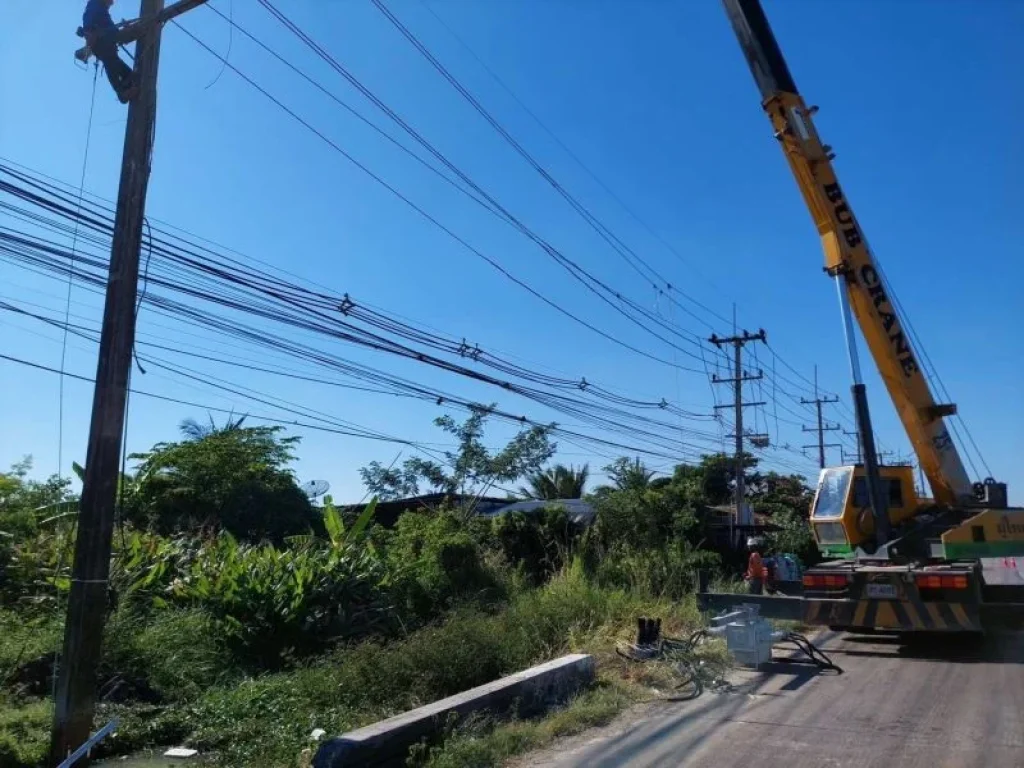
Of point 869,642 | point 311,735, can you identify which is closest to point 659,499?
point 869,642

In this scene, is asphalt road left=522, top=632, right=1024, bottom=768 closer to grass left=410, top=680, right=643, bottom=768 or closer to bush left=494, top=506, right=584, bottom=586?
grass left=410, top=680, right=643, bottom=768

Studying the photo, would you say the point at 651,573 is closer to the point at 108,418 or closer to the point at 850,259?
the point at 850,259

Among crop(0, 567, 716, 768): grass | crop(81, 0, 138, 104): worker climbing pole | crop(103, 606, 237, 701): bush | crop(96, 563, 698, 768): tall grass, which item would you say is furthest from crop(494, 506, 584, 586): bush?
crop(81, 0, 138, 104): worker climbing pole

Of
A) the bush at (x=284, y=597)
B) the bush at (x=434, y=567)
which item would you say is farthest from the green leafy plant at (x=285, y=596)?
the bush at (x=434, y=567)

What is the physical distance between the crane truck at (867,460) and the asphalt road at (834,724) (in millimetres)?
2066

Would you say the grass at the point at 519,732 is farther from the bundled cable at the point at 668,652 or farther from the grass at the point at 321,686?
the bundled cable at the point at 668,652

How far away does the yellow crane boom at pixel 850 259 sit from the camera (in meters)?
13.6

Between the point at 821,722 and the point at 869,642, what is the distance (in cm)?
592

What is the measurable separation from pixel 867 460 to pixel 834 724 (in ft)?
20.3

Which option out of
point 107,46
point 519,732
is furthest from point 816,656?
point 107,46

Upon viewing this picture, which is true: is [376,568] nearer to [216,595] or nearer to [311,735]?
[216,595]

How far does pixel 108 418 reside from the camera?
678 centimetres

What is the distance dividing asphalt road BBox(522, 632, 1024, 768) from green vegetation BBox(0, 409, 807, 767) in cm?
59

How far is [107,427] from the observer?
6762 mm
